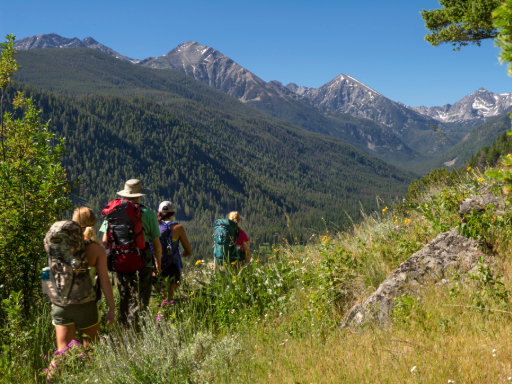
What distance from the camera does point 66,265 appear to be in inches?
134

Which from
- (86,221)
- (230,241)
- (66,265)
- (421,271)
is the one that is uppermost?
(86,221)

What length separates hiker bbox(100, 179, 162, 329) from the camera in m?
4.20

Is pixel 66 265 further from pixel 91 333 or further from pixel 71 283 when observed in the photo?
pixel 91 333

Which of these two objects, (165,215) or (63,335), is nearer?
(63,335)

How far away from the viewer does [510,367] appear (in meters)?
2.09

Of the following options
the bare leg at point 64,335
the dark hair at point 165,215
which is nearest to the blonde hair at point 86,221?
the bare leg at point 64,335

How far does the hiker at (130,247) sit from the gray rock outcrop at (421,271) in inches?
103

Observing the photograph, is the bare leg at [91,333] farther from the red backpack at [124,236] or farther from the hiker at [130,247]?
the red backpack at [124,236]

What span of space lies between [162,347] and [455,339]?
245 centimetres

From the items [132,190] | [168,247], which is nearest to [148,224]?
[132,190]

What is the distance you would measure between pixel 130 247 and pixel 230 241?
2.46 metres

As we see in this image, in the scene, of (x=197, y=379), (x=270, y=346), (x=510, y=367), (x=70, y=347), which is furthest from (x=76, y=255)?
(x=510, y=367)

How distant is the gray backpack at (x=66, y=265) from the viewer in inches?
133

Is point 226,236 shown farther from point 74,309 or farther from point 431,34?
point 431,34
